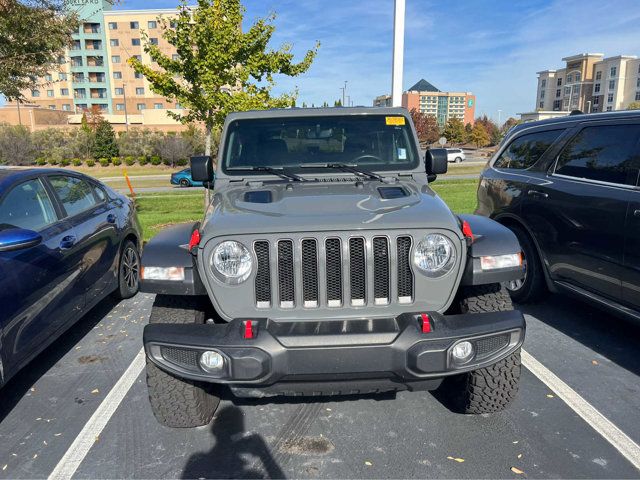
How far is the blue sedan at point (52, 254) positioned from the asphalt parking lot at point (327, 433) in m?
0.45

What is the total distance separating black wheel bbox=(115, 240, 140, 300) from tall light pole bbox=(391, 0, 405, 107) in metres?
4.96

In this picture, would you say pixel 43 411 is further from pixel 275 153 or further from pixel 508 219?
pixel 508 219

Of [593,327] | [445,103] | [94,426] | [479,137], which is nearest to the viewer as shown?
[94,426]

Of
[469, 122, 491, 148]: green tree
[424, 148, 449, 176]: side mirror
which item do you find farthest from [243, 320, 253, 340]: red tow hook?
[469, 122, 491, 148]: green tree

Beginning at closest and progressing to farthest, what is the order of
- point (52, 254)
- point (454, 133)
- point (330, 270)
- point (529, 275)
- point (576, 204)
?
point (330, 270)
point (52, 254)
point (576, 204)
point (529, 275)
point (454, 133)

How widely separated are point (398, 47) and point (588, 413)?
717 cm

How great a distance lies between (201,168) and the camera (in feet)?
13.3

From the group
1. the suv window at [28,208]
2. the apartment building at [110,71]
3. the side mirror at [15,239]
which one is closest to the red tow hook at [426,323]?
the side mirror at [15,239]

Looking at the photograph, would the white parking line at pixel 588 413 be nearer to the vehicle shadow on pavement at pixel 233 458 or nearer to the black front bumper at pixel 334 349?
the black front bumper at pixel 334 349

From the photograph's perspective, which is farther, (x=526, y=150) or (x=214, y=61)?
(x=214, y=61)

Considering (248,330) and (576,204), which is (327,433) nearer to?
(248,330)

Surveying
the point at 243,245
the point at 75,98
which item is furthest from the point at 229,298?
the point at 75,98

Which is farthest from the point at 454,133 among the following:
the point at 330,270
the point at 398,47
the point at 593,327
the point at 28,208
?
the point at 330,270

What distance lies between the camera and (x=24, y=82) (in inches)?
364
